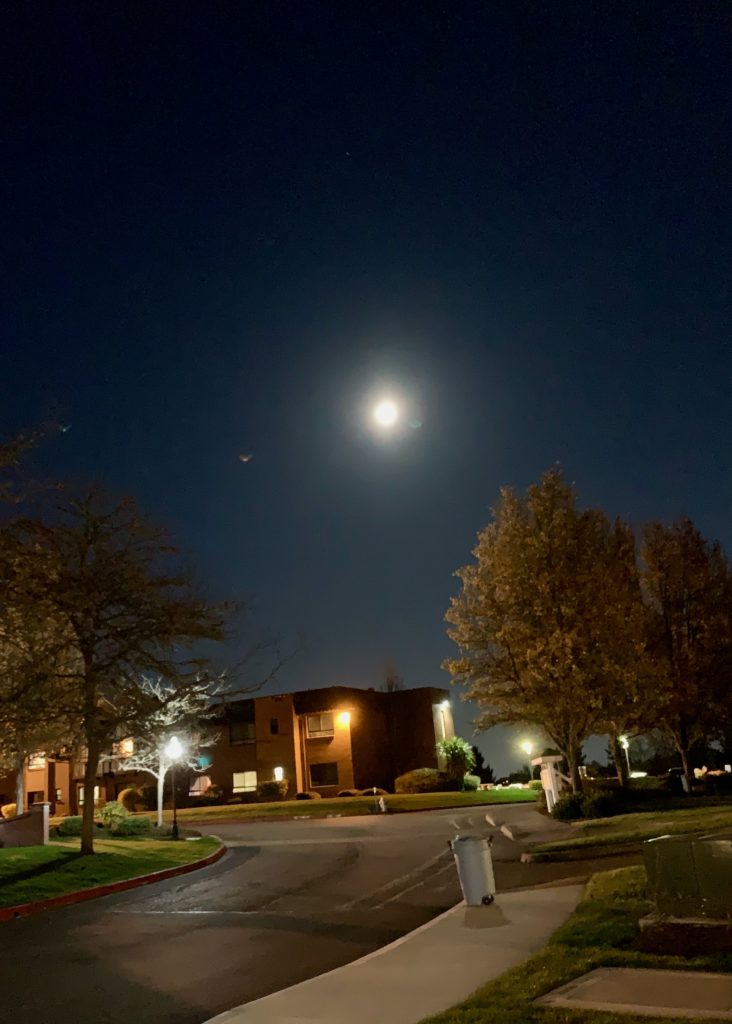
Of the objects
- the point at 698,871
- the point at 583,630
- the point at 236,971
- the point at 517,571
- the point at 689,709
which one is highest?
the point at 517,571

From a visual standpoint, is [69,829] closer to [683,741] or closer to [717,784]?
[683,741]

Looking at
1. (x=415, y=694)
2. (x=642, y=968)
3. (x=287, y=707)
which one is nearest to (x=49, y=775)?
(x=287, y=707)

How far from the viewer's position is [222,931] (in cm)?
1172

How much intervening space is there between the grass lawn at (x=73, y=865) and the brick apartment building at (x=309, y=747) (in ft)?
91.8

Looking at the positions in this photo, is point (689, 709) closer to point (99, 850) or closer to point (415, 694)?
point (99, 850)

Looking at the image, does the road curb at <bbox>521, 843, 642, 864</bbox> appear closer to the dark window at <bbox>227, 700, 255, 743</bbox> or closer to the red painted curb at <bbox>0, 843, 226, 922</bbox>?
the red painted curb at <bbox>0, 843, 226, 922</bbox>

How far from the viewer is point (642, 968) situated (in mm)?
7176

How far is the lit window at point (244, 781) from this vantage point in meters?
53.1

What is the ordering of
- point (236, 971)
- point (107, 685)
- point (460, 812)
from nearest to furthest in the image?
point (236, 971)
point (107, 685)
point (460, 812)

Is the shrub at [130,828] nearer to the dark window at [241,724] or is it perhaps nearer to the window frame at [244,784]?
the window frame at [244,784]

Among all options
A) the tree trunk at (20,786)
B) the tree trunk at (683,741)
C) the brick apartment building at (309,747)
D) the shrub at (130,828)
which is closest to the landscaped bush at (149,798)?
the brick apartment building at (309,747)

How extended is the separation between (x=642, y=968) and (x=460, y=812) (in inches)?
1059

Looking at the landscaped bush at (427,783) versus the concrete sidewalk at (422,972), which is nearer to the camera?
the concrete sidewalk at (422,972)

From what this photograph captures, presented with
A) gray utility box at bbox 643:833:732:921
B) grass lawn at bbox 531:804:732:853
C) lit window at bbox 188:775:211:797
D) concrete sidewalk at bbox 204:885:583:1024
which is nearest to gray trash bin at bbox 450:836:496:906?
concrete sidewalk at bbox 204:885:583:1024
